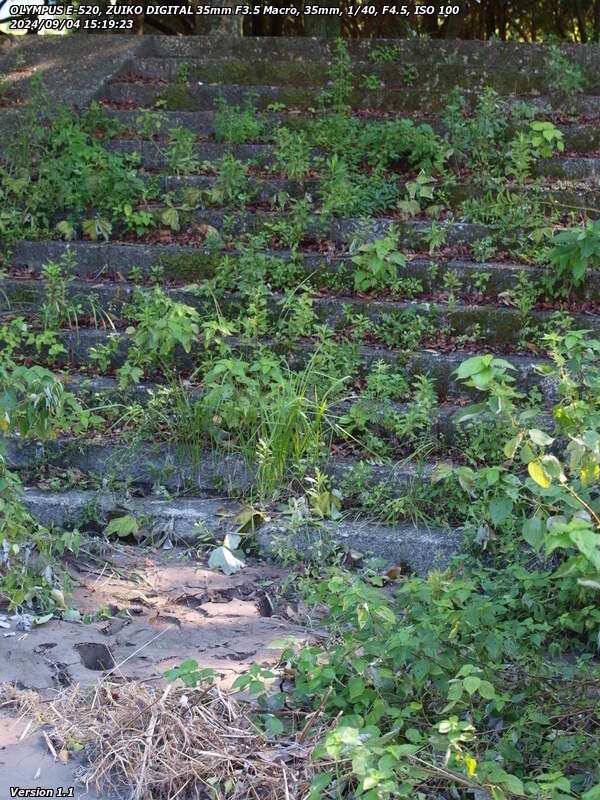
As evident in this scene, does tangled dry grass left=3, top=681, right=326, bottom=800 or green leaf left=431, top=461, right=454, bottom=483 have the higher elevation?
green leaf left=431, top=461, right=454, bottom=483

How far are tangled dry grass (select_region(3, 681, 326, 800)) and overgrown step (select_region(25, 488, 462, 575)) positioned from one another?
1329mm

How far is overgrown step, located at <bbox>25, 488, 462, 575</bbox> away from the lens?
171 inches

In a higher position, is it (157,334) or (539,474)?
(539,474)

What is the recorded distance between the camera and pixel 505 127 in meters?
6.75

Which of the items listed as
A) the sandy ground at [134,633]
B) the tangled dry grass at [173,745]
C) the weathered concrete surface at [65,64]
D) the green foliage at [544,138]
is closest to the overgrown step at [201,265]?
the green foliage at [544,138]

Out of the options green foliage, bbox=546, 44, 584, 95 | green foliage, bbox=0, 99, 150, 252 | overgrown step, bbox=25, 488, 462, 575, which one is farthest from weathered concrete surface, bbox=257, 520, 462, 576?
green foliage, bbox=546, 44, 584, 95

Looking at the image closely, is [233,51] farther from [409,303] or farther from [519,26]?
[519,26]

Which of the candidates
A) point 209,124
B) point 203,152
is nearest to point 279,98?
point 209,124

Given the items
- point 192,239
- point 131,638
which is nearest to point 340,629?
point 131,638

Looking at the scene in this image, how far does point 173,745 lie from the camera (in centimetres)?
290

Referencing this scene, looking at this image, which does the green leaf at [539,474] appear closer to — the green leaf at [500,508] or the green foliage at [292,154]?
the green leaf at [500,508]

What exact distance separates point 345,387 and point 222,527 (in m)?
1.19

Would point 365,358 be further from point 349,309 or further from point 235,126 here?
point 235,126

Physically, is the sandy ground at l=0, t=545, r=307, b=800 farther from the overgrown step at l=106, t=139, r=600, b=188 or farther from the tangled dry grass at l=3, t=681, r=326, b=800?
the overgrown step at l=106, t=139, r=600, b=188
